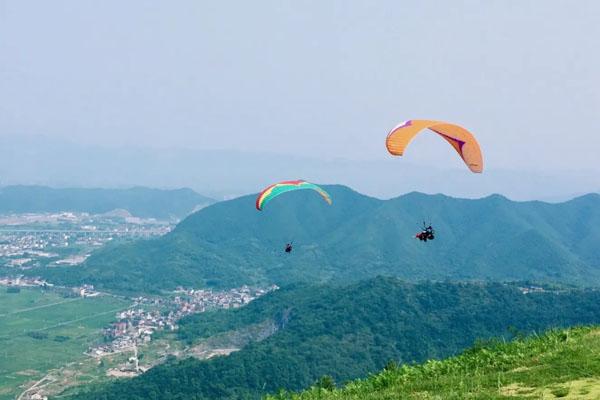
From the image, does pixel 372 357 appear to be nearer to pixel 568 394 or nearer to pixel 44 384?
pixel 44 384

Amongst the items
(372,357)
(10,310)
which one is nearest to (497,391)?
(372,357)

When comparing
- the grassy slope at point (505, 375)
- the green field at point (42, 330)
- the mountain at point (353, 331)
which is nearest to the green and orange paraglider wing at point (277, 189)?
the grassy slope at point (505, 375)

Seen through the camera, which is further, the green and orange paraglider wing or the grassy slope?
the green and orange paraglider wing

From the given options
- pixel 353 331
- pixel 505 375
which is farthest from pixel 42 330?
pixel 505 375

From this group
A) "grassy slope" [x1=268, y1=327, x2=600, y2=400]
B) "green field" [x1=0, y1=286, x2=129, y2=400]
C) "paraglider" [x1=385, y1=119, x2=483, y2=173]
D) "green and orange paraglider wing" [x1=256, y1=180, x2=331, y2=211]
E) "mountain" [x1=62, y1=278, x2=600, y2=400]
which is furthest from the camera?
"green field" [x1=0, y1=286, x2=129, y2=400]

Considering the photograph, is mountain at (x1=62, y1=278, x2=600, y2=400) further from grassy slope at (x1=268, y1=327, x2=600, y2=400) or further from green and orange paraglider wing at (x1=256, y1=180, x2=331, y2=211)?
grassy slope at (x1=268, y1=327, x2=600, y2=400)

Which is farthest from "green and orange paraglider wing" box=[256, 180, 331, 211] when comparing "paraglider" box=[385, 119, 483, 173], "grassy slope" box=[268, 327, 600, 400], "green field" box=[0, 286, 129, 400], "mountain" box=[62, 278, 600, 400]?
"green field" box=[0, 286, 129, 400]
